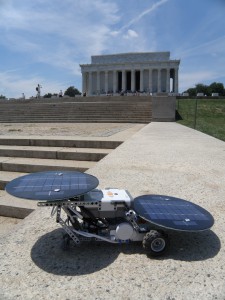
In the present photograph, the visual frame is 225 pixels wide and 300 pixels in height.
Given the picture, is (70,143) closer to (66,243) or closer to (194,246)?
(66,243)

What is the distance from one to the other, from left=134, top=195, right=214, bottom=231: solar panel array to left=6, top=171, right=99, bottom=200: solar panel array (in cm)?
52

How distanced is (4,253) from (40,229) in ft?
1.66

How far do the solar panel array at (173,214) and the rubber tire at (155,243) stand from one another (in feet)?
0.31

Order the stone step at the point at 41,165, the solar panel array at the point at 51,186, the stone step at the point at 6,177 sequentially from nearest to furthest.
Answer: the solar panel array at the point at 51,186 → the stone step at the point at 6,177 → the stone step at the point at 41,165

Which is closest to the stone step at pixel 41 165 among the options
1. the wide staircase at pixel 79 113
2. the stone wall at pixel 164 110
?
the wide staircase at pixel 79 113

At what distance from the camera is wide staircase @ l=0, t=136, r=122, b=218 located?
447cm

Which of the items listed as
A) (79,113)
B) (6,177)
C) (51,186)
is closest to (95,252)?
(51,186)

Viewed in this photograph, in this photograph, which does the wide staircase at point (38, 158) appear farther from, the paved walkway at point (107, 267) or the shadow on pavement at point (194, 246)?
the shadow on pavement at point (194, 246)

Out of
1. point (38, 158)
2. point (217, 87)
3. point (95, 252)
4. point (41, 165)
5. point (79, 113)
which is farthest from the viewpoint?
point (217, 87)

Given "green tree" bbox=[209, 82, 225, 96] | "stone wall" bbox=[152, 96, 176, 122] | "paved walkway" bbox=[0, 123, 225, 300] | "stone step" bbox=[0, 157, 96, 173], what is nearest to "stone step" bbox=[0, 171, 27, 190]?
"stone step" bbox=[0, 157, 96, 173]

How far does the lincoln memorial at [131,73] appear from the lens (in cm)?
7494

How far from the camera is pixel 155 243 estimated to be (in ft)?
7.76

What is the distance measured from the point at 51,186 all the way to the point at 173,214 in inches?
43.8

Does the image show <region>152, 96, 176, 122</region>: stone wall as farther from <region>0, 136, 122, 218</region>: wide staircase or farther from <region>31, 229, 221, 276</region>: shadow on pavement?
<region>31, 229, 221, 276</region>: shadow on pavement
